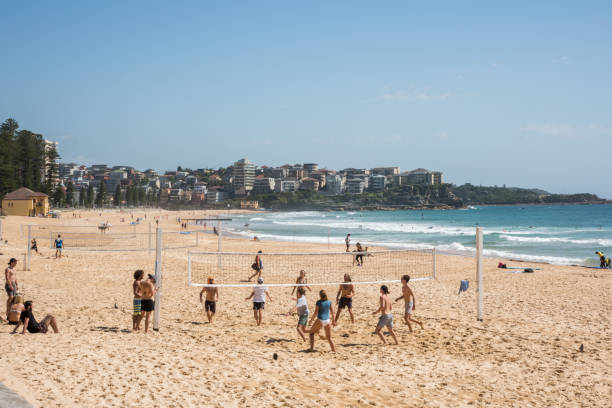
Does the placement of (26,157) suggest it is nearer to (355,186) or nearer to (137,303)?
(137,303)

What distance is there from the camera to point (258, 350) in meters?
7.73

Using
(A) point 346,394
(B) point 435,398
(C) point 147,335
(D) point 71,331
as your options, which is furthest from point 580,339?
(D) point 71,331

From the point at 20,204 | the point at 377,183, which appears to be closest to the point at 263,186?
the point at 377,183

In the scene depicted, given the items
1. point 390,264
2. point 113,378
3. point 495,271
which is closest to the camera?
point 113,378

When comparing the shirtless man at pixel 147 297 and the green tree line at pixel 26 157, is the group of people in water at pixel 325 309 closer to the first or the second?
the shirtless man at pixel 147 297

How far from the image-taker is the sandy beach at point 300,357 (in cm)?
570

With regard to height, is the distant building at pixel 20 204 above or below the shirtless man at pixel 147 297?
above

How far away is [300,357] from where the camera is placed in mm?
7496

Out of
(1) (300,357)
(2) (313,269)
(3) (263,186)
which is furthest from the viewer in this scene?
(3) (263,186)

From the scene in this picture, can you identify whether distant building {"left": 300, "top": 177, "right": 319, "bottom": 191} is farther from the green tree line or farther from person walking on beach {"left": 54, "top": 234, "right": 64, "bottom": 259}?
person walking on beach {"left": 54, "top": 234, "right": 64, "bottom": 259}

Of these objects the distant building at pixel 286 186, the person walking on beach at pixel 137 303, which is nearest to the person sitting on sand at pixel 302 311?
the person walking on beach at pixel 137 303

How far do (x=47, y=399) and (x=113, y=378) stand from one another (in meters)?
0.89

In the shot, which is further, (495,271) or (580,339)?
(495,271)

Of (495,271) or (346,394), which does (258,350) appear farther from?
(495,271)
